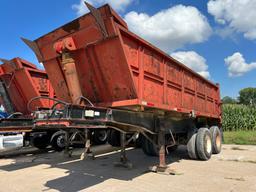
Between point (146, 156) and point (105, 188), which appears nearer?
point (105, 188)

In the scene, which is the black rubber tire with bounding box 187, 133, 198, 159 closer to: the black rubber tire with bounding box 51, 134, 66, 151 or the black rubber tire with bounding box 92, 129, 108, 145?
the black rubber tire with bounding box 92, 129, 108, 145

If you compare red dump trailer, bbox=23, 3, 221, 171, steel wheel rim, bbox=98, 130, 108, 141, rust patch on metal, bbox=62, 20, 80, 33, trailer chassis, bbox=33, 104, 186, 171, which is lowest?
steel wheel rim, bbox=98, 130, 108, 141

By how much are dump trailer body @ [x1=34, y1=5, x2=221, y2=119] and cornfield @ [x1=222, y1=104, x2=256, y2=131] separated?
1774cm

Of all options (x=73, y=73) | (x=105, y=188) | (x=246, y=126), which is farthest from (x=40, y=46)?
(x=246, y=126)

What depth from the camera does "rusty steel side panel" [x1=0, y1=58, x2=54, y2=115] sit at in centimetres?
838

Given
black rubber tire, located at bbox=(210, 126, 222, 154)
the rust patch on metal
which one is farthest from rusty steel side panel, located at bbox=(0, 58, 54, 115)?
black rubber tire, located at bbox=(210, 126, 222, 154)

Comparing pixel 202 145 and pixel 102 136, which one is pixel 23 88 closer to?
pixel 102 136

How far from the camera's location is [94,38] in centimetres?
511

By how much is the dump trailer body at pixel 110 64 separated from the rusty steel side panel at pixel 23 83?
2.29 meters

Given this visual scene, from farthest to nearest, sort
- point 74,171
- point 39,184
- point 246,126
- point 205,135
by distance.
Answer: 1. point 246,126
2. point 205,135
3. point 74,171
4. point 39,184

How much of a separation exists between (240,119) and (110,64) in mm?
20042

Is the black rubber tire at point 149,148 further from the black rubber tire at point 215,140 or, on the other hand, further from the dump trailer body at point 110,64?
the dump trailer body at point 110,64

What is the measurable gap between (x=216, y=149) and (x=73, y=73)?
21.7ft

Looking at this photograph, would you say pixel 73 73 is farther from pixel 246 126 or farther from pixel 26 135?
pixel 246 126
